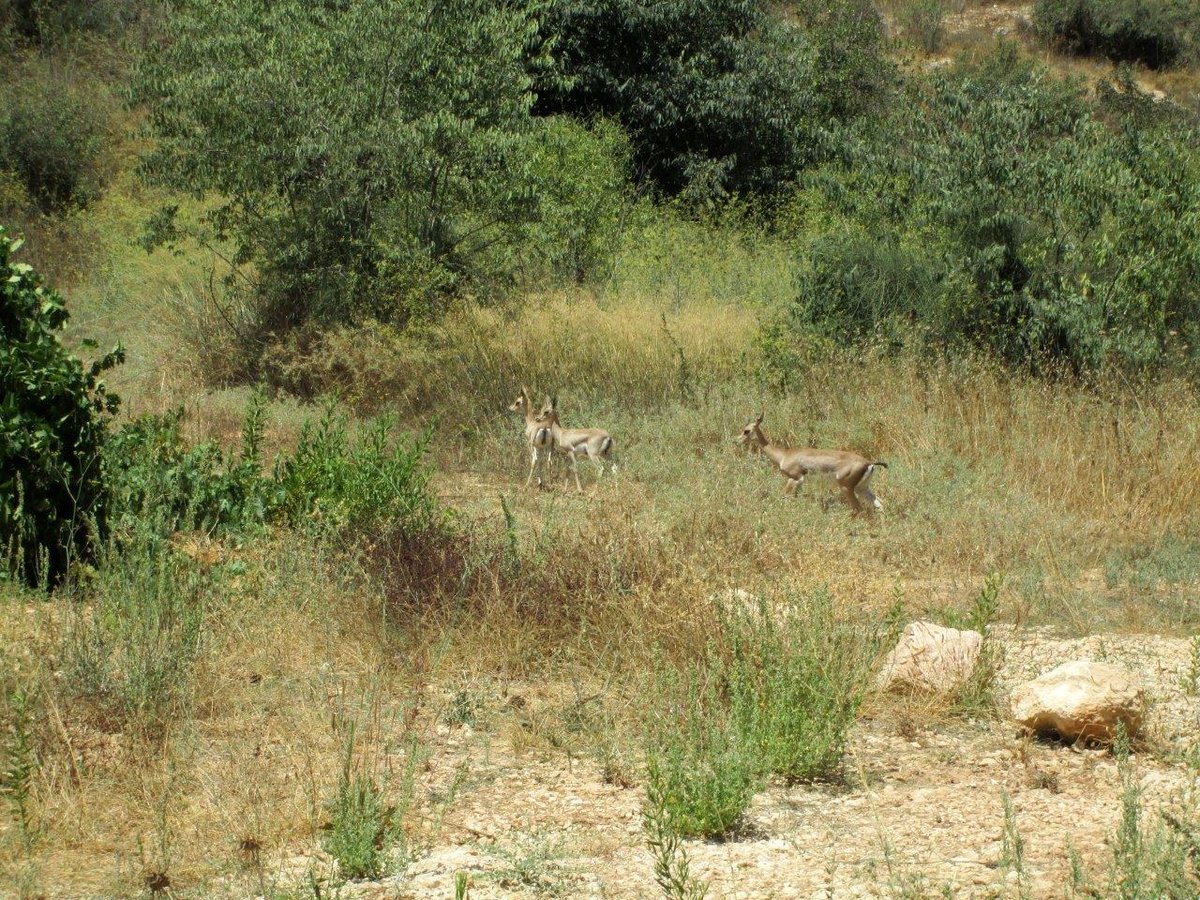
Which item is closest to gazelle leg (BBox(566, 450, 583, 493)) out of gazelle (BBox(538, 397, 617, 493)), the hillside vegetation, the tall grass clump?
gazelle (BBox(538, 397, 617, 493))

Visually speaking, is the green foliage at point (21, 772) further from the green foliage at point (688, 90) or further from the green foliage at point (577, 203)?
the green foliage at point (688, 90)

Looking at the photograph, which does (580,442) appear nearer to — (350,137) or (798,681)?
(350,137)

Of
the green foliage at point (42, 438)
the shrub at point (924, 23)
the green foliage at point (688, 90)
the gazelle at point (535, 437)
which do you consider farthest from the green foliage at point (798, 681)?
the shrub at point (924, 23)

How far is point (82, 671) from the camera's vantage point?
577 centimetres

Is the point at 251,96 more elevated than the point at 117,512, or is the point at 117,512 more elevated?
the point at 251,96

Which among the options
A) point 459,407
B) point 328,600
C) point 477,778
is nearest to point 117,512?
point 328,600

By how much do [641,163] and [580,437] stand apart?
13.9 metres

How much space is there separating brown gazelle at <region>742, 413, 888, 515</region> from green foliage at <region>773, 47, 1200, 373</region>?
3109mm

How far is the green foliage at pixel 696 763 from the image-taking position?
483 centimetres

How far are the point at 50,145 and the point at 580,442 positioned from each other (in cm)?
1466

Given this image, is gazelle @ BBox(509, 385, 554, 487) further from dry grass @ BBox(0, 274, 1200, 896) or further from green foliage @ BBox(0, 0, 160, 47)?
green foliage @ BBox(0, 0, 160, 47)

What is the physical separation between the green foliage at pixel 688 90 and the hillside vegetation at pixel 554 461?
3.8 inches

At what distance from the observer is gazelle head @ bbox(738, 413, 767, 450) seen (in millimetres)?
11477

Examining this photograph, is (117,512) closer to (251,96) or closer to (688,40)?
(251,96)
